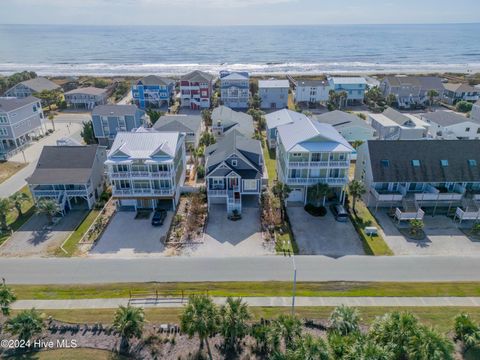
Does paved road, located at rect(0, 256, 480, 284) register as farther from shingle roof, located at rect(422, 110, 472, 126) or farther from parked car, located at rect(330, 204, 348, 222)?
shingle roof, located at rect(422, 110, 472, 126)

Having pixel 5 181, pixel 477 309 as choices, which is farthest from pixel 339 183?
pixel 5 181

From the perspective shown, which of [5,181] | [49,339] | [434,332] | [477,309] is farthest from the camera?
[5,181]

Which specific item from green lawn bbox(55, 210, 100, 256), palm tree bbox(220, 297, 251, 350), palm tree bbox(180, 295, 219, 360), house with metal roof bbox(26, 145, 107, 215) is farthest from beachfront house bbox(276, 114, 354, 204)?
house with metal roof bbox(26, 145, 107, 215)

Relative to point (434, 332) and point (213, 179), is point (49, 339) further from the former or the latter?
point (434, 332)

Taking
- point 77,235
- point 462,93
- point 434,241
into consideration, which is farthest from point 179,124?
point 462,93

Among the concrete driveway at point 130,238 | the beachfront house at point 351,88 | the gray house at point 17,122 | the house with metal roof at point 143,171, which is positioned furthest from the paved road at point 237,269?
the beachfront house at point 351,88

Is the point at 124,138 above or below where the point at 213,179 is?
above
